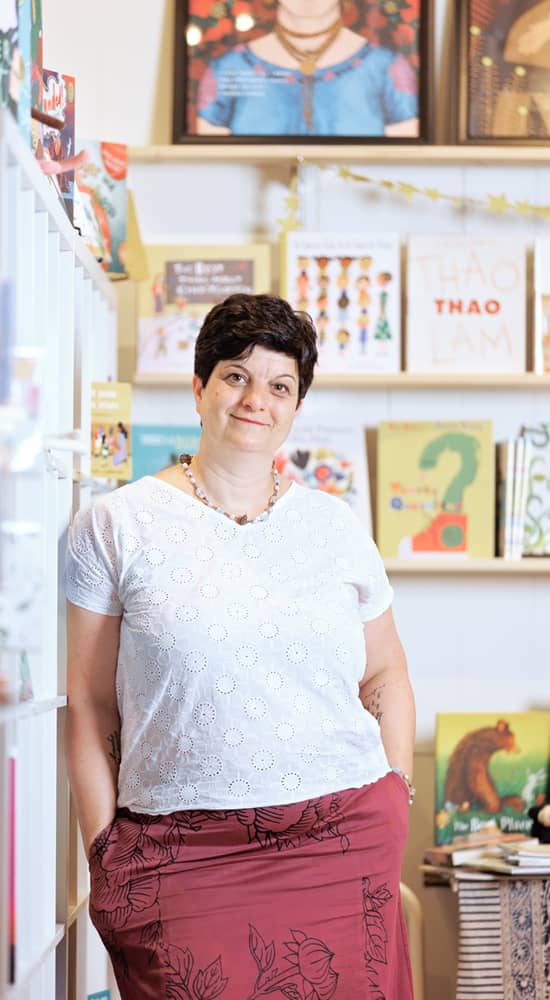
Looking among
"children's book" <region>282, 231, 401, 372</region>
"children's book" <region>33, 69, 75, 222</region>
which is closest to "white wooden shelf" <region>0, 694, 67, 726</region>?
"children's book" <region>33, 69, 75, 222</region>

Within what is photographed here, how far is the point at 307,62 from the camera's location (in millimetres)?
2730

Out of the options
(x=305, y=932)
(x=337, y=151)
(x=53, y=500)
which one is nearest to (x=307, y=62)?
(x=337, y=151)

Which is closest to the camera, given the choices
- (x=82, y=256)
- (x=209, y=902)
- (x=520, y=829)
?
(x=209, y=902)

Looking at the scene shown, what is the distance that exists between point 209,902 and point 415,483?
126 cm

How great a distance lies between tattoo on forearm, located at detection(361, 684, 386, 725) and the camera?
1.99 meters

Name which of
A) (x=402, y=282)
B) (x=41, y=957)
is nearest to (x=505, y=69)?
(x=402, y=282)

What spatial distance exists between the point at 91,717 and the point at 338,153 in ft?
4.75

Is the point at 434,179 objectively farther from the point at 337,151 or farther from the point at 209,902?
the point at 209,902

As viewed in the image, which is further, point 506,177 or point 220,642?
point 506,177

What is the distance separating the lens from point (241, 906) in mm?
1658

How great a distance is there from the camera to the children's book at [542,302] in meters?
2.71

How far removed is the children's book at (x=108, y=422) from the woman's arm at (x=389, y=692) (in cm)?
62

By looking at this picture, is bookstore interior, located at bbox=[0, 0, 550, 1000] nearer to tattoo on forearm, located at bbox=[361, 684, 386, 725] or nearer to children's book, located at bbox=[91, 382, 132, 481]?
children's book, located at bbox=[91, 382, 132, 481]

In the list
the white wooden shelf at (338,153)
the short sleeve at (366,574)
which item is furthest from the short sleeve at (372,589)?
the white wooden shelf at (338,153)
